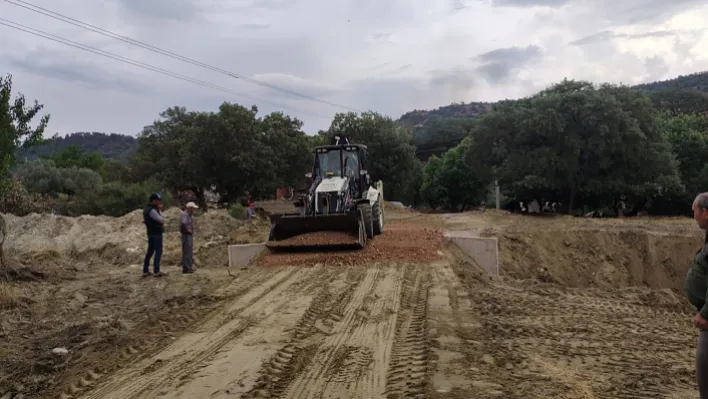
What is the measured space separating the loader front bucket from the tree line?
13.2 metres

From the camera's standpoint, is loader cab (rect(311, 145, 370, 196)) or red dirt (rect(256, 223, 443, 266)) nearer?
red dirt (rect(256, 223, 443, 266))

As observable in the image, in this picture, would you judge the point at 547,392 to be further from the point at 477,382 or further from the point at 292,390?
the point at 292,390

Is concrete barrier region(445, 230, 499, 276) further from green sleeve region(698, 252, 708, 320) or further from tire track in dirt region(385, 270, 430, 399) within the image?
green sleeve region(698, 252, 708, 320)

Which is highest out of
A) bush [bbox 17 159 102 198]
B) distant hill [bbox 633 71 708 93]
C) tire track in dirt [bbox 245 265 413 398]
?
distant hill [bbox 633 71 708 93]

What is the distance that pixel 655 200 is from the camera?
121ft

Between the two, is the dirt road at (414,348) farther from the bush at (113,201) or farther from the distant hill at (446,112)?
the distant hill at (446,112)

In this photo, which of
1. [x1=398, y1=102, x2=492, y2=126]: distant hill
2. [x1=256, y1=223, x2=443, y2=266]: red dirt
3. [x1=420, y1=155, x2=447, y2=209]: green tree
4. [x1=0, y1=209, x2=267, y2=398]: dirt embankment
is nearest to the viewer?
[x1=0, y1=209, x2=267, y2=398]: dirt embankment

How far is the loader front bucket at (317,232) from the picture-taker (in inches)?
559

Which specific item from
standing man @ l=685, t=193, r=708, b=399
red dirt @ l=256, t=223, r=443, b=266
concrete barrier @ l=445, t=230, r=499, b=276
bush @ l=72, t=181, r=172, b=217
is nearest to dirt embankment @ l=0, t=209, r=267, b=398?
red dirt @ l=256, t=223, r=443, b=266

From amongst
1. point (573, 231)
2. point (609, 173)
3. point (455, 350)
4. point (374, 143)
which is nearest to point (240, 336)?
point (455, 350)

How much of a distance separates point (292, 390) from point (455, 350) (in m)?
1.99

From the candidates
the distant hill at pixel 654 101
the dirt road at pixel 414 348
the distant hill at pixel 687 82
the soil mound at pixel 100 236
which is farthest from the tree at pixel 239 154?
the distant hill at pixel 687 82

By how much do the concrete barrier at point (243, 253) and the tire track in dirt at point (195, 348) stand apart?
4742mm

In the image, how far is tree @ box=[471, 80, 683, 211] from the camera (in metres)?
29.8
